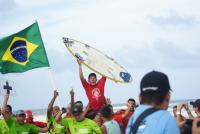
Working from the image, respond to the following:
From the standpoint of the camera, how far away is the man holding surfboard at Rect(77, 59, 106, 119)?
1142cm

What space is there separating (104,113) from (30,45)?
4.90m

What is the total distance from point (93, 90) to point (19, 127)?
1791 millimetres

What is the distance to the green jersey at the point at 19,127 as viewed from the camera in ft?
35.7

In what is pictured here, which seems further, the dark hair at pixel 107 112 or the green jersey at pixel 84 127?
the green jersey at pixel 84 127

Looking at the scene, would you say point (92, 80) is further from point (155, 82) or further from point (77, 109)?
point (155, 82)

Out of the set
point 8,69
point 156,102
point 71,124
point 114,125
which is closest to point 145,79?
point 156,102

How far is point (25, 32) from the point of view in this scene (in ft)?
45.7

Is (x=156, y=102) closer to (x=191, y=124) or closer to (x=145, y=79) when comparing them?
(x=145, y=79)

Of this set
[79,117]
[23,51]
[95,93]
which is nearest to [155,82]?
[79,117]

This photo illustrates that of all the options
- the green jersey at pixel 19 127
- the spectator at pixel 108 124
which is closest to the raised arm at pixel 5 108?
the green jersey at pixel 19 127

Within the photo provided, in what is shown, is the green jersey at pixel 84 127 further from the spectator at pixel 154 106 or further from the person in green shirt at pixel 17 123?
the spectator at pixel 154 106

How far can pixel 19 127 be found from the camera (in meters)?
11.2

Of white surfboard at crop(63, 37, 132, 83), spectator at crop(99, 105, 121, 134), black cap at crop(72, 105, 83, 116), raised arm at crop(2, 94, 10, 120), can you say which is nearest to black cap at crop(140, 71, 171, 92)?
spectator at crop(99, 105, 121, 134)

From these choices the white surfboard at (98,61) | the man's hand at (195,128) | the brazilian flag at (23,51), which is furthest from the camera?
the brazilian flag at (23,51)
